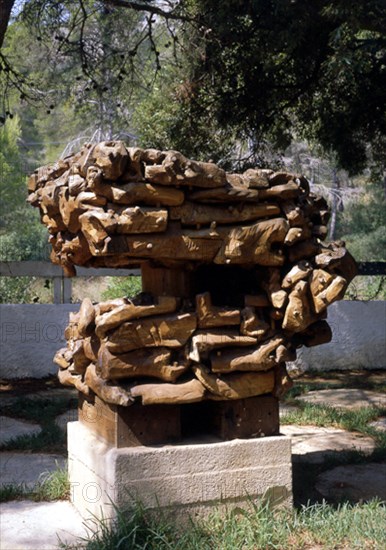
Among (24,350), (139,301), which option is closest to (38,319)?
(24,350)

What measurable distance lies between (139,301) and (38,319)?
5.82 meters

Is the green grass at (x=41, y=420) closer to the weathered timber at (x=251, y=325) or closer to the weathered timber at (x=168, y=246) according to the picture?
the weathered timber at (x=251, y=325)

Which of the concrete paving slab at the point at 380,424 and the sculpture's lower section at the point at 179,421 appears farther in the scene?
the concrete paving slab at the point at 380,424

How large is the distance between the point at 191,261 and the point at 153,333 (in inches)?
16.5

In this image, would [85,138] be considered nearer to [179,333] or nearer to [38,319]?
[38,319]

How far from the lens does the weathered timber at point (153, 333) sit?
12.6 feet

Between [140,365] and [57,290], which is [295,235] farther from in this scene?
[57,290]

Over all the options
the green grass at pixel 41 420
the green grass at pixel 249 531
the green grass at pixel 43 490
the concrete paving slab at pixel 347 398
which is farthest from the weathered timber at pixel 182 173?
the concrete paving slab at pixel 347 398

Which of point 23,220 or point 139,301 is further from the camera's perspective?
point 23,220

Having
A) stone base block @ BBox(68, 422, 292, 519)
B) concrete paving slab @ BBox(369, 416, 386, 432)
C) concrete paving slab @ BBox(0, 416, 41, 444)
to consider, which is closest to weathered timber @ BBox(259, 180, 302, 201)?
stone base block @ BBox(68, 422, 292, 519)

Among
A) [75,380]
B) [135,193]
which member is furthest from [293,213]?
[75,380]

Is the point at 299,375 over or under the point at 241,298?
under

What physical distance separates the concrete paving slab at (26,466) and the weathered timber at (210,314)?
5.11 ft

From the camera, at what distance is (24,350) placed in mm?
9477
